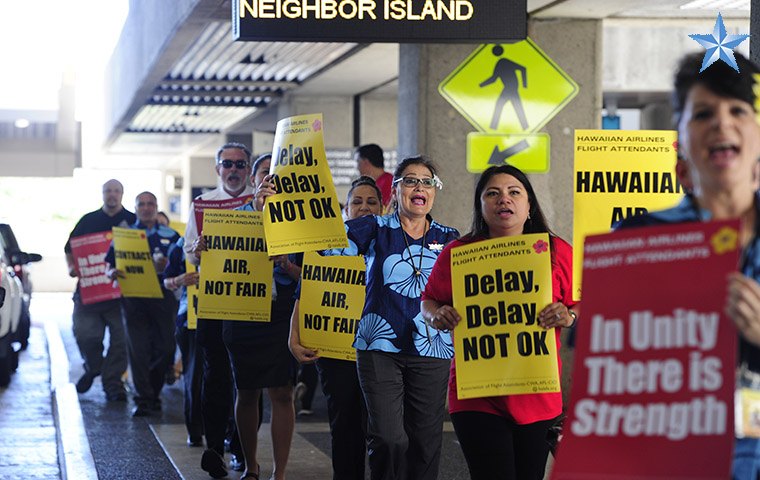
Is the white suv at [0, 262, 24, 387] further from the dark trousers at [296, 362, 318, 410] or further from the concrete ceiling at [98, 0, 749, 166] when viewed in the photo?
the dark trousers at [296, 362, 318, 410]

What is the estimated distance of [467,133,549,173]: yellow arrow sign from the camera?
12.0 meters

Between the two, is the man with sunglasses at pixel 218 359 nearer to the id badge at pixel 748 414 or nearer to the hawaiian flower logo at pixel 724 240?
the id badge at pixel 748 414

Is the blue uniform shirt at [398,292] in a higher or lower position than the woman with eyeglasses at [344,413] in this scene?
higher

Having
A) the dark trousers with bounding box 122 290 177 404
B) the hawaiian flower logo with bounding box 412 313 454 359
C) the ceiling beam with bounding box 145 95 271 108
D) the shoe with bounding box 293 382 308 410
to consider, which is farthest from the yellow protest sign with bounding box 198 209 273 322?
the ceiling beam with bounding box 145 95 271 108

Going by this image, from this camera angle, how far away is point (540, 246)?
19.4 feet

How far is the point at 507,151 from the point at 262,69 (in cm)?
884

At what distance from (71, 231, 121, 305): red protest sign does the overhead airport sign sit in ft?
19.1

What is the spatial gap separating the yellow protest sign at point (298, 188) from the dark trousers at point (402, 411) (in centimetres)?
Answer: 140

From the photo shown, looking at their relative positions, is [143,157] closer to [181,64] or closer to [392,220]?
[181,64]

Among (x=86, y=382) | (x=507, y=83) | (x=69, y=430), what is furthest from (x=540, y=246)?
(x=86, y=382)

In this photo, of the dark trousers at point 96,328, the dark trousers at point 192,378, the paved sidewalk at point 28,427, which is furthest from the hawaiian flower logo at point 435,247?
the dark trousers at point 96,328

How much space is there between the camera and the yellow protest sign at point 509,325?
592cm

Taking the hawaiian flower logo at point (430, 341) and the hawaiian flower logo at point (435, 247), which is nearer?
the hawaiian flower logo at point (430, 341)

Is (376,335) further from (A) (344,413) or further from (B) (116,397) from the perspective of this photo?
(B) (116,397)
